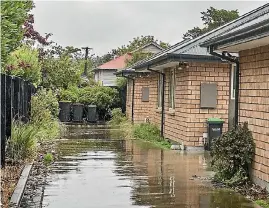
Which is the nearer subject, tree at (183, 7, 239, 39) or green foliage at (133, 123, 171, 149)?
green foliage at (133, 123, 171, 149)

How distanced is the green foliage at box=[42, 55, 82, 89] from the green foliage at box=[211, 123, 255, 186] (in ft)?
80.8

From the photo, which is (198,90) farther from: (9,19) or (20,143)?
(9,19)

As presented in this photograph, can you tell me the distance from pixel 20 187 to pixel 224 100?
856 cm

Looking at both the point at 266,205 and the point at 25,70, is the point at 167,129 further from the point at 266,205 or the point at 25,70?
the point at 266,205

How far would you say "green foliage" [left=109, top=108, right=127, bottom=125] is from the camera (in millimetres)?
27611

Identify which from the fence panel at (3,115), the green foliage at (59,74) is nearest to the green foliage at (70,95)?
the green foliage at (59,74)

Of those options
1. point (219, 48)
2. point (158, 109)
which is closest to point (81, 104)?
point (158, 109)

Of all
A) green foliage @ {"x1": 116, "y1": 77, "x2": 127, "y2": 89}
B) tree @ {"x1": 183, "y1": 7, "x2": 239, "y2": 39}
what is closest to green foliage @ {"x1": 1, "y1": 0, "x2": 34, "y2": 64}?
green foliage @ {"x1": 116, "y1": 77, "x2": 127, "y2": 89}

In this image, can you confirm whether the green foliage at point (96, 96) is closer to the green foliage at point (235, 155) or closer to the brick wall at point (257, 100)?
the brick wall at point (257, 100)

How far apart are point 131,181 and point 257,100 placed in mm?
2754

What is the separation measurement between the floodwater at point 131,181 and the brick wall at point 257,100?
803 mm

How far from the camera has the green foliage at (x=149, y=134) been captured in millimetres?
17347

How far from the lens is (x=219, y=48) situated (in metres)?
9.84

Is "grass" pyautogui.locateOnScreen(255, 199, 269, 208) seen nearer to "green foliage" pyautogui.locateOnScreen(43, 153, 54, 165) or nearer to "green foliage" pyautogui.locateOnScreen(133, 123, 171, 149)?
"green foliage" pyautogui.locateOnScreen(43, 153, 54, 165)
